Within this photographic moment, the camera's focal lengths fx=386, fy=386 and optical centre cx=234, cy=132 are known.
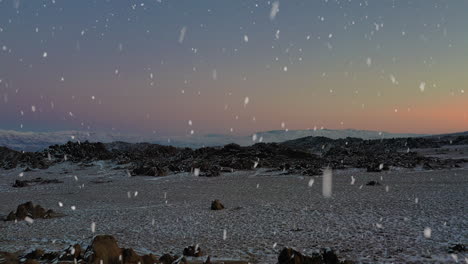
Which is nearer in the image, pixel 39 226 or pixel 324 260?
pixel 324 260

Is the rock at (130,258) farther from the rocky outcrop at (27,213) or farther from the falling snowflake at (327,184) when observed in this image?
the falling snowflake at (327,184)

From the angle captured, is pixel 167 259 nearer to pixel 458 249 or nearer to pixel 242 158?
pixel 458 249

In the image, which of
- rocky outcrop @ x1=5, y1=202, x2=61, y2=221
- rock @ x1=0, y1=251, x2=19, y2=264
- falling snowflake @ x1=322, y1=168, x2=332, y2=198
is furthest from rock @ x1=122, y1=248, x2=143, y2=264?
falling snowflake @ x1=322, y1=168, x2=332, y2=198

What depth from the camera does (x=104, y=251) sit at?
922cm

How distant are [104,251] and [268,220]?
7.38m

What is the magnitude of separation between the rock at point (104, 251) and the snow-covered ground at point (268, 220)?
1848 mm

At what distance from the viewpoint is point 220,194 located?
23922mm

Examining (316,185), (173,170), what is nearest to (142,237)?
(316,185)

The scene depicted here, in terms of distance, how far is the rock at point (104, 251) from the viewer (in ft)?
29.8

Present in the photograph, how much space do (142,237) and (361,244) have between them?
6.96m

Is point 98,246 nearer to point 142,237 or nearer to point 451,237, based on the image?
point 142,237

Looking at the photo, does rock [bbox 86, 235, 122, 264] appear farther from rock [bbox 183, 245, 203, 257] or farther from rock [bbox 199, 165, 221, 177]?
rock [bbox 199, 165, 221, 177]

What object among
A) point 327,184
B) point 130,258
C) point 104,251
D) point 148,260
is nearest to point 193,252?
point 148,260

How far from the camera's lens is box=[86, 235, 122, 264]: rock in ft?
29.8
